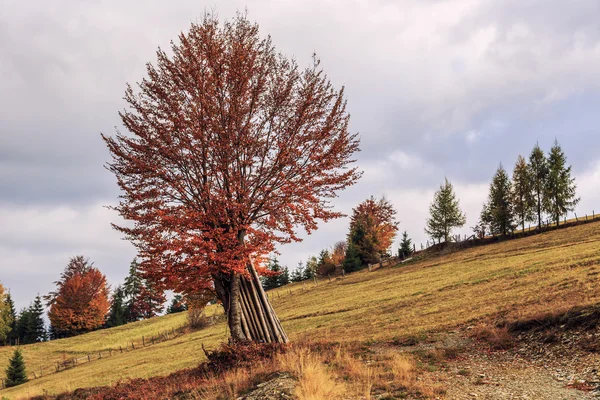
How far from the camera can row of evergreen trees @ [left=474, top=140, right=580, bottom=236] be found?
216ft

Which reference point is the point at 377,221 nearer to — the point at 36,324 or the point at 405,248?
the point at 405,248

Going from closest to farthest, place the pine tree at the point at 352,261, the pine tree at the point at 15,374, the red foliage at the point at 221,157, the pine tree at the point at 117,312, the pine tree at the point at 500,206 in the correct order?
the red foliage at the point at 221,157 → the pine tree at the point at 15,374 → the pine tree at the point at 500,206 → the pine tree at the point at 352,261 → the pine tree at the point at 117,312

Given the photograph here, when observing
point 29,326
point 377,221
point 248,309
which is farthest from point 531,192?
point 29,326

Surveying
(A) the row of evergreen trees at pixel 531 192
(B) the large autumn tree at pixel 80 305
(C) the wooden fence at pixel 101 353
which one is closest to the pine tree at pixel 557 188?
(A) the row of evergreen trees at pixel 531 192

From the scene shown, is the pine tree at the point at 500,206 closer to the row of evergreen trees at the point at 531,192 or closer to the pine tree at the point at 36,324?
the row of evergreen trees at the point at 531,192

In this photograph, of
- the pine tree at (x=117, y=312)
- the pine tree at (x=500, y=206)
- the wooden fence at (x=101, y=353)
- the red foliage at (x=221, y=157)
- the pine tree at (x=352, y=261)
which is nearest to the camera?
the red foliage at (x=221, y=157)

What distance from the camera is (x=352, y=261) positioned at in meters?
72.8

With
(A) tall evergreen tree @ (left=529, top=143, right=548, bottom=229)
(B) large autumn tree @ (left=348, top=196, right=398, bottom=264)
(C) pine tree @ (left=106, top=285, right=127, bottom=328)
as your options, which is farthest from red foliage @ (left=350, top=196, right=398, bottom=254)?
(C) pine tree @ (left=106, top=285, right=127, bottom=328)

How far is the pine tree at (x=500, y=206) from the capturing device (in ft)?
215

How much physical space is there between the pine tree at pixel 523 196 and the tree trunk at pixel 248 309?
64.2m

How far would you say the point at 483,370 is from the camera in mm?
11000

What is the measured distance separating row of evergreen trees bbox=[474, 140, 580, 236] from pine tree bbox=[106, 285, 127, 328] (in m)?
73.4

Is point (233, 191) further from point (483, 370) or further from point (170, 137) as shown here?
point (483, 370)

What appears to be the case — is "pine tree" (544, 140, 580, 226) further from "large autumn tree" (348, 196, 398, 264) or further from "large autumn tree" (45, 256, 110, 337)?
"large autumn tree" (45, 256, 110, 337)
